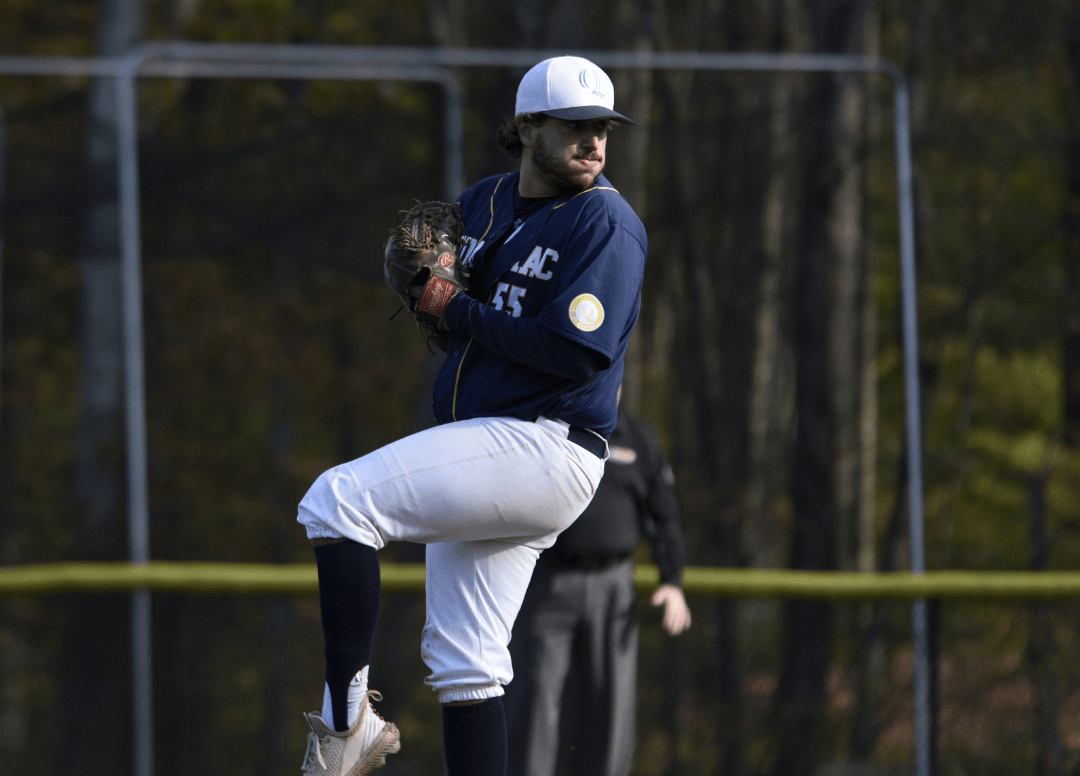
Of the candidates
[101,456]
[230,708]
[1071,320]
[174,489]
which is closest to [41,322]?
[101,456]

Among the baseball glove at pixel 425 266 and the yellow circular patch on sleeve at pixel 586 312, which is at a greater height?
the baseball glove at pixel 425 266

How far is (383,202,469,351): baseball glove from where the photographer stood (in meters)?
2.35

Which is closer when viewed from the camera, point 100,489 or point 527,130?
point 527,130

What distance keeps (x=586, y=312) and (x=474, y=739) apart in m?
0.97

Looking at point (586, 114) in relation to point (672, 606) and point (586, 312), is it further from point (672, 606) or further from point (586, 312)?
point (672, 606)

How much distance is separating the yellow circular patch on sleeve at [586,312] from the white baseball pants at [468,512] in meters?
0.27

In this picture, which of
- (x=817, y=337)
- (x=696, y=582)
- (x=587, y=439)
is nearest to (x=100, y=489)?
(x=696, y=582)

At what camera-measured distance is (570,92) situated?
2.33 m

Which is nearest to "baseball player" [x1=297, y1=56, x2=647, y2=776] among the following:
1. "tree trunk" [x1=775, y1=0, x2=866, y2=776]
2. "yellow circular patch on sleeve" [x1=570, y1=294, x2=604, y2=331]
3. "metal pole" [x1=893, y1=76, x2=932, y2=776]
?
"yellow circular patch on sleeve" [x1=570, y1=294, x2=604, y2=331]

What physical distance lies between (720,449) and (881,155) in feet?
6.46

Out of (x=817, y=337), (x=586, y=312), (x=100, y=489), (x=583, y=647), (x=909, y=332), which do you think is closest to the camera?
(x=586, y=312)

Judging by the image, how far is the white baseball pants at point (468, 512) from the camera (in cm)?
225

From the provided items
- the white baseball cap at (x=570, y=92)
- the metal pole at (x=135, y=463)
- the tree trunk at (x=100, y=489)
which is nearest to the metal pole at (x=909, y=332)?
the white baseball cap at (x=570, y=92)

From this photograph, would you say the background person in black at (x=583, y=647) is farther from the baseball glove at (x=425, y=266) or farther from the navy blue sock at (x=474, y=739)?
the baseball glove at (x=425, y=266)
